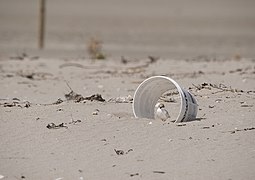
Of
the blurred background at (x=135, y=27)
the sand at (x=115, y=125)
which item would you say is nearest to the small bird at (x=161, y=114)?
the sand at (x=115, y=125)

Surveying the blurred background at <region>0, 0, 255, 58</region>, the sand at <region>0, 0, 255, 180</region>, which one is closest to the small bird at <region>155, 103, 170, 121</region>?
the sand at <region>0, 0, 255, 180</region>

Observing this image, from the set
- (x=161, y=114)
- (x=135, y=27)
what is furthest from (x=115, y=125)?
(x=135, y=27)

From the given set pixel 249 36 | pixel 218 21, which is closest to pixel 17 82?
pixel 249 36

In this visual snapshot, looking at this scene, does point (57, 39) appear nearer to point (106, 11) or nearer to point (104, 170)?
point (106, 11)

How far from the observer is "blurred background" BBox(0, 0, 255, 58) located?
874 inches

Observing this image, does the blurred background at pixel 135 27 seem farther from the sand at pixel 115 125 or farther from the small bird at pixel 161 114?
the small bird at pixel 161 114

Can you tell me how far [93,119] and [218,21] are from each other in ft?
89.1

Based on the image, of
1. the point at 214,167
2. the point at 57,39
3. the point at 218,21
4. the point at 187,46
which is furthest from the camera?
the point at 218,21

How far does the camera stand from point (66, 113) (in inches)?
312

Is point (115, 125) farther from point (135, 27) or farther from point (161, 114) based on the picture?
point (135, 27)

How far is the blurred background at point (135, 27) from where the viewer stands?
22.2m

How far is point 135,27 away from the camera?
102 feet

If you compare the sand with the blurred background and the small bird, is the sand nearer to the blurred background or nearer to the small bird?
the small bird

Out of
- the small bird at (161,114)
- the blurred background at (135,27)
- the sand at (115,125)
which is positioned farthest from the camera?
the blurred background at (135,27)
